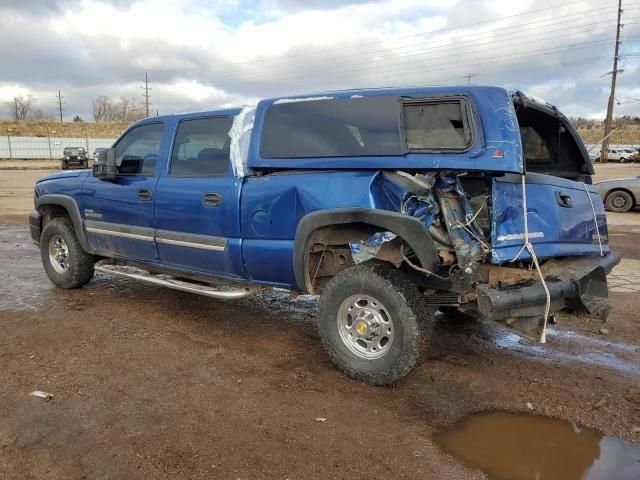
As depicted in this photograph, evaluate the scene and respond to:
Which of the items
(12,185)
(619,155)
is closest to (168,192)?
(12,185)

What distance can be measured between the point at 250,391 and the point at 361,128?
2043 millimetres

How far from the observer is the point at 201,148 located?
5.02 m

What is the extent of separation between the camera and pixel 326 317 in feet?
13.4

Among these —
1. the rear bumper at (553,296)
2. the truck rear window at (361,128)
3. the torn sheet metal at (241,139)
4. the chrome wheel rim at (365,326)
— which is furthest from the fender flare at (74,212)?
the rear bumper at (553,296)

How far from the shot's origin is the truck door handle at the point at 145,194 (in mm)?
5262

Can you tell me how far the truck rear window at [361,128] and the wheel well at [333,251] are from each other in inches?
22.1

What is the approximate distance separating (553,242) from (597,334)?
1814mm

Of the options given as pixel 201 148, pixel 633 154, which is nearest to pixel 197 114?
pixel 201 148

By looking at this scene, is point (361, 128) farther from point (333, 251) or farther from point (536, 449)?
point (536, 449)

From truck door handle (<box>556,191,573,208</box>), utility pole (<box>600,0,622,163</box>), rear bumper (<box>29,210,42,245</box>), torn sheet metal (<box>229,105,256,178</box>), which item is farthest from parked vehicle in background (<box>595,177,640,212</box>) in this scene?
utility pole (<box>600,0,622,163</box>)

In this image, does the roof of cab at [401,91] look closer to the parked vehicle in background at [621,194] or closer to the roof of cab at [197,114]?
the roof of cab at [197,114]

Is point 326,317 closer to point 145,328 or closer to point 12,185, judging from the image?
point 145,328

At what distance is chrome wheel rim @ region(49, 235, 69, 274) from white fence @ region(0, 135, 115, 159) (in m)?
49.3

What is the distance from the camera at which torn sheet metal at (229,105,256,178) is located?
4.55 metres
